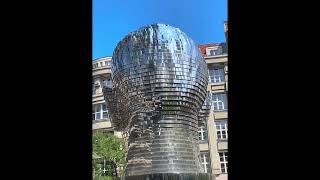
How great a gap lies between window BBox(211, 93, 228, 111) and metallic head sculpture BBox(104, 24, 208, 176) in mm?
25374

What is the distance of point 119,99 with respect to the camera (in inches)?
464

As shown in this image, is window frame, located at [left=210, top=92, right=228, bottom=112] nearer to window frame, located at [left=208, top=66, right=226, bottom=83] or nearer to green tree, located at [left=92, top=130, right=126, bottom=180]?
window frame, located at [left=208, top=66, right=226, bottom=83]

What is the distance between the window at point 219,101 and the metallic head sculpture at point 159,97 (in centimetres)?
2537

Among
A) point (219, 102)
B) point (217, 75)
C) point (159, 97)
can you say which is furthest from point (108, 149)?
point (159, 97)

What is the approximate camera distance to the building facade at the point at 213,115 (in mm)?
35031

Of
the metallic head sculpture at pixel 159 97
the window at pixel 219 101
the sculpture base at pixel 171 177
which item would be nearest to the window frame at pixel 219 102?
the window at pixel 219 101

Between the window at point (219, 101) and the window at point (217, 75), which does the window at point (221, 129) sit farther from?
the window at point (217, 75)

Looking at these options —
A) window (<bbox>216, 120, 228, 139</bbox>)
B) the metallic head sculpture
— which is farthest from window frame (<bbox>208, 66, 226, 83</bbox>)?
the metallic head sculpture

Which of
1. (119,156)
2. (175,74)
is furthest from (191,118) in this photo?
(119,156)

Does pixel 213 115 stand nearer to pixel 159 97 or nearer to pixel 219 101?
pixel 219 101

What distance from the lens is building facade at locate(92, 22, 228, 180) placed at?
115 feet

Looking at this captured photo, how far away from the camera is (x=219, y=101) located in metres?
37.9
